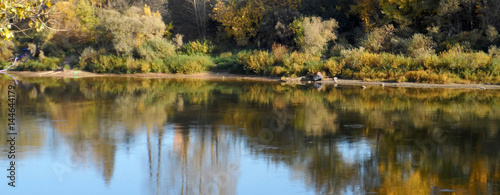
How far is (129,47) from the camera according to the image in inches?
1538

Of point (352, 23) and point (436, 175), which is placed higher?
point (352, 23)

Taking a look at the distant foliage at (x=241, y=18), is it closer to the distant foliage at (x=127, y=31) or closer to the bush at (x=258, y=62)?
the distant foliage at (x=127, y=31)

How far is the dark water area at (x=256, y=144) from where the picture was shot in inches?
419

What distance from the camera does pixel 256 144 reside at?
46.0 feet

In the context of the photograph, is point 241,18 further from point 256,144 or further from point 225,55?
point 256,144

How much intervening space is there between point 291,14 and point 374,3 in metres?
5.94

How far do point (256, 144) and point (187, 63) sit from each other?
23637 mm

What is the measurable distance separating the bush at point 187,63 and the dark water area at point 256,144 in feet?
41.2

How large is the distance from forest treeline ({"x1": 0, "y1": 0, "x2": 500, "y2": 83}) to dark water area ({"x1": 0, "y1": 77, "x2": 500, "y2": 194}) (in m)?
6.85

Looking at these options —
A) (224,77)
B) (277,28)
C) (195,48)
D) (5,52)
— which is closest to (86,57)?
(5,52)

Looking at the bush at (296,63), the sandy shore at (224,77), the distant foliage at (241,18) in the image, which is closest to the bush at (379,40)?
the bush at (296,63)

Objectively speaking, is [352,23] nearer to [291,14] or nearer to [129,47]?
[291,14]

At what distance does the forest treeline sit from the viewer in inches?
1199

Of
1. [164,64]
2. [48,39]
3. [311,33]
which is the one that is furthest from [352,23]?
[48,39]
